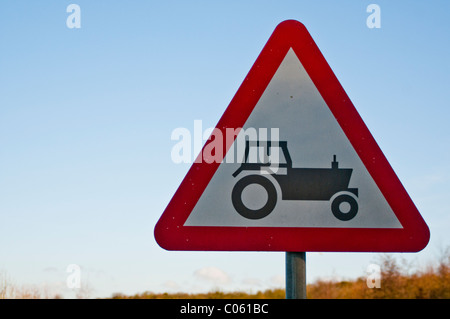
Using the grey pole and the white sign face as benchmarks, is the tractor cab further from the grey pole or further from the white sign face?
the grey pole

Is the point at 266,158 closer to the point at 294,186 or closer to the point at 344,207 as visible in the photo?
the point at 294,186

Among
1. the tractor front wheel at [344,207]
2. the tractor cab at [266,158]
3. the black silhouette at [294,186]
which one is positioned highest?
the tractor cab at [266,158]

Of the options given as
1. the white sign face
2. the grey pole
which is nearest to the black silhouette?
the white sign face

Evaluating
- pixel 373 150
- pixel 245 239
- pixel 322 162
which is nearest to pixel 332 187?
pixel 322 162

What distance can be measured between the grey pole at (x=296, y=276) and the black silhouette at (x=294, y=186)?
8.0 inches

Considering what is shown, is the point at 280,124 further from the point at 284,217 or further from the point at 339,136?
the point at 284,217

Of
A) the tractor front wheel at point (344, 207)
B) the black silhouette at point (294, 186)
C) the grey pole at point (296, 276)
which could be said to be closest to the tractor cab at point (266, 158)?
the black silhouette at point (294, 186)

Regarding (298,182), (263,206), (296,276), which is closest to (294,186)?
(298,182)

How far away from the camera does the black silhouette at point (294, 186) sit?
2.03 meters

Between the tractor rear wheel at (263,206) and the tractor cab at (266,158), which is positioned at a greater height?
the tractor cab at (266,158)

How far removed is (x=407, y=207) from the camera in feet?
6.86

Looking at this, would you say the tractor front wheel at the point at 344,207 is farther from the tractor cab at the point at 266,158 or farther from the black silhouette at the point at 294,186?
the tractor cab at the point at 266,158

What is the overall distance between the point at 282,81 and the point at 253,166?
401mm
